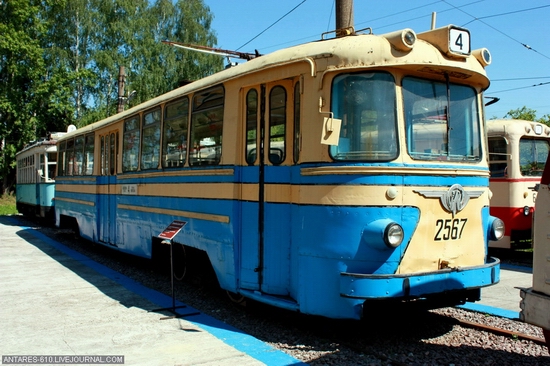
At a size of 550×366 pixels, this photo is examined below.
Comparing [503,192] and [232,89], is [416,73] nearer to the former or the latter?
[232,89]

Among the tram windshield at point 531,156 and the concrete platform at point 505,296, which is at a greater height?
the tram windshield at point 531,156

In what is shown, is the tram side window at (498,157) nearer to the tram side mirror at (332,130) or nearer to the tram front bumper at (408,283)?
the tram front bumper at (408,283)

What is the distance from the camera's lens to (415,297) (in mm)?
4949

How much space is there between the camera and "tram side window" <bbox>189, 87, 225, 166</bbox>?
21.4ft

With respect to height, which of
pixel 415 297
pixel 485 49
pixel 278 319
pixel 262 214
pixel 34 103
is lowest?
pixel 278 319

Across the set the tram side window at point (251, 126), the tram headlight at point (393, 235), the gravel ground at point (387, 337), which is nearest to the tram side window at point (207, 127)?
the tram side window at point (251, 126)

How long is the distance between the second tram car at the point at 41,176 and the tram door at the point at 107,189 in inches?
305

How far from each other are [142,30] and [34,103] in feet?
32.0

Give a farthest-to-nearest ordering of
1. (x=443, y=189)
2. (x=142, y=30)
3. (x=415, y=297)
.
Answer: (x=142, y=30) < (x=443, y=189) < (x=415, y=297)

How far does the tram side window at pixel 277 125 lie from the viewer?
18.6 ft

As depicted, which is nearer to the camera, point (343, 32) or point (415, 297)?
point (415, 297)

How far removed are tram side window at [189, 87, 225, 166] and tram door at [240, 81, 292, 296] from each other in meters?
0.57

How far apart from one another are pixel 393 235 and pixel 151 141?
194 inches

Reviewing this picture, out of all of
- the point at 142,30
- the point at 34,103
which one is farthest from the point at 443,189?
the point at 142,30
